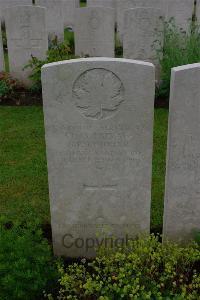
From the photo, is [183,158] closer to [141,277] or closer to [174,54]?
[141,277]

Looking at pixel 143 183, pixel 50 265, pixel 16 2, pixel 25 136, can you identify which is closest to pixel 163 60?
pixel 25 136

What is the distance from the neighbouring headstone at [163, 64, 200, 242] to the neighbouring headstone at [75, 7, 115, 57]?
5809mm

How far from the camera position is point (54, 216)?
3.86 metres

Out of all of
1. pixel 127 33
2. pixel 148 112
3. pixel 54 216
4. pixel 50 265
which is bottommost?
pixel 50 265

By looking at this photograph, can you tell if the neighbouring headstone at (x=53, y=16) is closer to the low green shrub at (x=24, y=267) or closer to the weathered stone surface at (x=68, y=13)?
the weathered stone surface at (x=68, y=13)

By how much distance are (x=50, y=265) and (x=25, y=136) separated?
3243 mm

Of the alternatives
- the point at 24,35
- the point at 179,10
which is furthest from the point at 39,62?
the point at 179,10

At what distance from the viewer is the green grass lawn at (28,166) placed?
464 centimetres

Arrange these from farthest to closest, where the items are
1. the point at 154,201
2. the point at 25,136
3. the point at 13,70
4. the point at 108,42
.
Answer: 1. the point at 108,42
2. the point at 13,70
3. the point at 25,136
4. the point at 154,201

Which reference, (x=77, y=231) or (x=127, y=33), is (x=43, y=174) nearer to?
(x=77, y=231)

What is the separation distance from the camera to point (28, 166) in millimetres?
5613

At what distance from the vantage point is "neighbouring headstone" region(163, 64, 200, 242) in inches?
129

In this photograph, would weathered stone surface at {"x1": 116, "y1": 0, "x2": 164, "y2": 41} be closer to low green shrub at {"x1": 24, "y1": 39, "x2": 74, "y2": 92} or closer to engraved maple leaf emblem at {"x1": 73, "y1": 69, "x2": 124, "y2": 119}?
low green shrub at {"x1": 24, "y1": 39, "x2": 74, "y2": 92}

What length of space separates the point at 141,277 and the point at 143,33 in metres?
5.52
